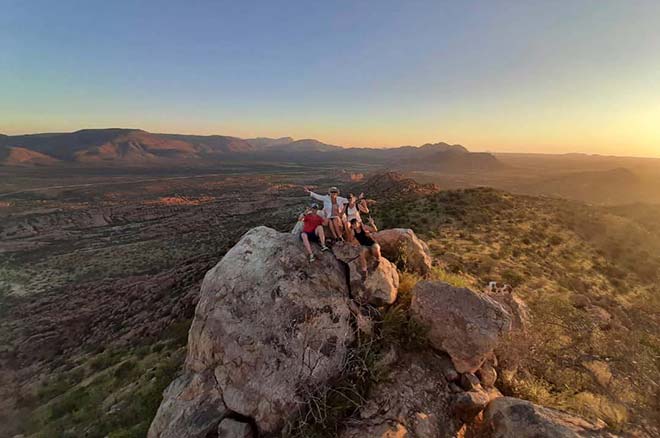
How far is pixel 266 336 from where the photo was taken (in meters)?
7.01

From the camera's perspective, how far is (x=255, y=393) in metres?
6.61

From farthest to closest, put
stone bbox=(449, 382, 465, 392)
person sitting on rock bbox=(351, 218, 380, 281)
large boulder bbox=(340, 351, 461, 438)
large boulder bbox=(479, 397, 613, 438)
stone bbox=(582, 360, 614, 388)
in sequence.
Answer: stone bbox=(582, 360, 614, 388), person sitting on rock bbox=(351, 218, 380, 281), stone bbox=(449, 382, 465, 392), large boulder bbox=(340, 351, 461, 438), large boulder bbox=(479, 397, 613, 438)

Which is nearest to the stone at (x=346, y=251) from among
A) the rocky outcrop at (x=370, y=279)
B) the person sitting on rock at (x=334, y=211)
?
the rocky outcrop at (x=370, y=279)

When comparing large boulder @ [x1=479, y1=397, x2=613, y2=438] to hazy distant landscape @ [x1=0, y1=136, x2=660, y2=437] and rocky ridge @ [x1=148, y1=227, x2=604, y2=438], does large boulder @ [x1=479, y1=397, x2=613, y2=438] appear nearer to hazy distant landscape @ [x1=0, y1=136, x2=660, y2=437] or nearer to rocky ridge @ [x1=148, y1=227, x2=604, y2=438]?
rocky ridge @ [x1=148, y1=227, x2=604, y2=438]

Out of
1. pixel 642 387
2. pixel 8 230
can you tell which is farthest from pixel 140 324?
pixel 8 230

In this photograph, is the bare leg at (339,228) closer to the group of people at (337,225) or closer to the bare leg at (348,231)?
the group of people at (337,225)

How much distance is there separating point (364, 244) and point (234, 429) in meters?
4.93

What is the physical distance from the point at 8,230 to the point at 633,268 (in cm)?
9139

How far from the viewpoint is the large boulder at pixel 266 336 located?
6.59 meters

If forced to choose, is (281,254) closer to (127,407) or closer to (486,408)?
(486,408)

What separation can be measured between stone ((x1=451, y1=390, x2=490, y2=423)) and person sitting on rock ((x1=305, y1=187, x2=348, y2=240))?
4418 mm

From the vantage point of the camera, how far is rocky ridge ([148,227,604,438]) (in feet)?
20.2

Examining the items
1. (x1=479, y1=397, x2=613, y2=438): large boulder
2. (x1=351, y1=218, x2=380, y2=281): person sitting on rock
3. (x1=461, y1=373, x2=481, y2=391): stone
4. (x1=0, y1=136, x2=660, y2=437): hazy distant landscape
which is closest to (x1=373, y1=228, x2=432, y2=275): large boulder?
(x1=0, y1=136, x2=660, y2=437): hazy distant landscape

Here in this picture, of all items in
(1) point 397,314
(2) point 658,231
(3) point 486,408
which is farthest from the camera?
(2) point 658,231
